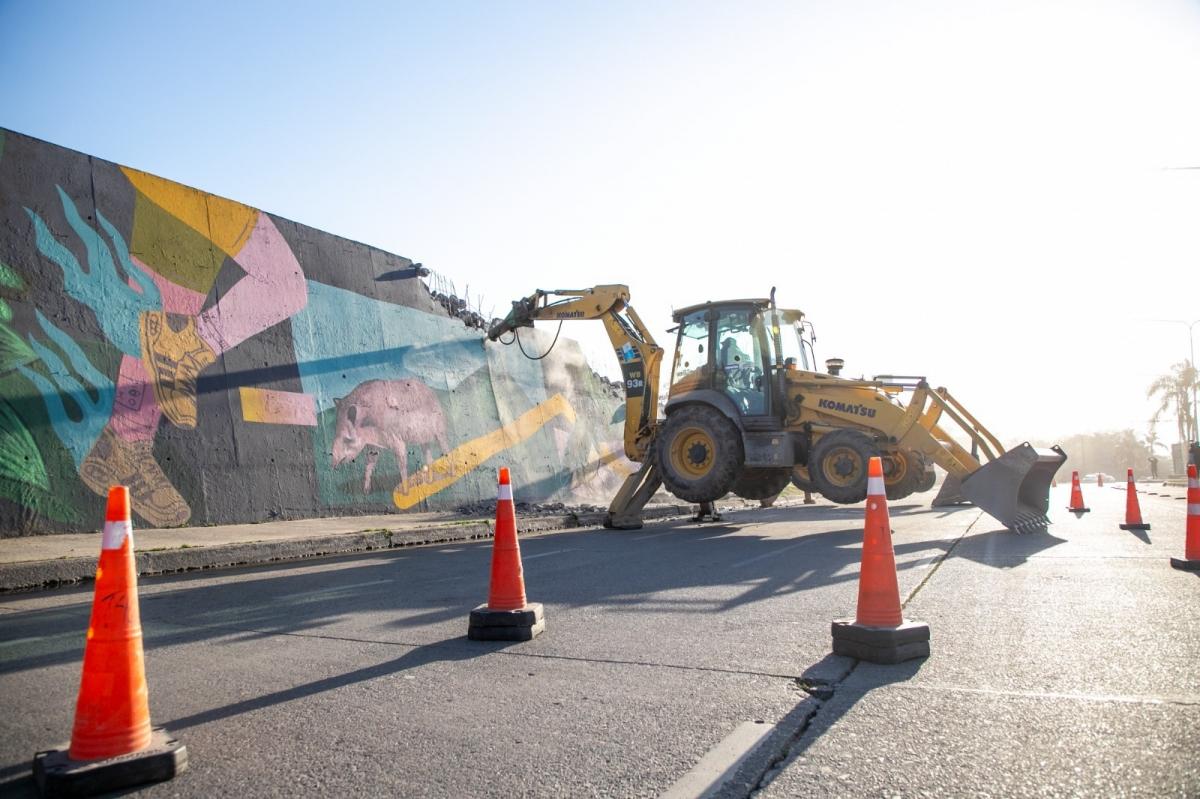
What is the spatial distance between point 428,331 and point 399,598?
446 inches

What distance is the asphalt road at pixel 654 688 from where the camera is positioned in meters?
2.57

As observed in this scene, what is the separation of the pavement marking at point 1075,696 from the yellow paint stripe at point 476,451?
1230 cm

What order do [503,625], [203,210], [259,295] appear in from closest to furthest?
[503,625] < [203,210] < [259,295]

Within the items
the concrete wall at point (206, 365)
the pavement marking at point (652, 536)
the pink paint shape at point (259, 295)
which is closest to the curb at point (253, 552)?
the pavement marking at point (652, 536)

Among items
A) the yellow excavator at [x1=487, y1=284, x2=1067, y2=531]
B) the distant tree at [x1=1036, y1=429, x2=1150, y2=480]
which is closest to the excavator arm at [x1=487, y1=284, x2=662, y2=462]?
the yellow excavator at [x1=487, y1=284, x2=1067, y2=531]

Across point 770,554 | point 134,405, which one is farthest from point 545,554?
point 134,405

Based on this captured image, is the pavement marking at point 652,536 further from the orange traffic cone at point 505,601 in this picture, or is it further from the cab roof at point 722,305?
the orange traffic cone at point 505,601

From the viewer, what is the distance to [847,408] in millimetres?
12633

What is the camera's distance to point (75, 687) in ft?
12.4

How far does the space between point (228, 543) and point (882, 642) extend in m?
7.07

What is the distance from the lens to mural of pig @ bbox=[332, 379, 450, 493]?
45.8ft

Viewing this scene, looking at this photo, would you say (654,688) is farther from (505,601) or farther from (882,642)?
(505,601)

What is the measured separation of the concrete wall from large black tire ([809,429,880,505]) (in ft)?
23.6

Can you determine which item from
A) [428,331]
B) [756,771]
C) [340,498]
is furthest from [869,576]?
[428,331]
